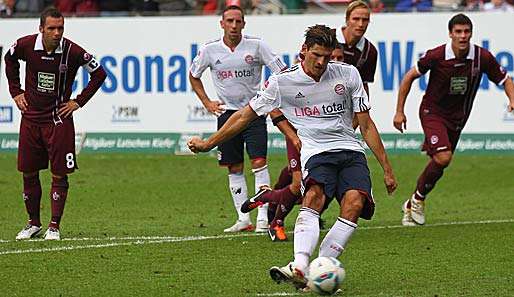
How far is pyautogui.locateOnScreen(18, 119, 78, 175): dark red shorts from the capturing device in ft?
44.5

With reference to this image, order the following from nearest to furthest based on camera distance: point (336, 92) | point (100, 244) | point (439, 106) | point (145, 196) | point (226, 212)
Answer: point (336, 92) → point (100, 244) → point (439, 106) → point (226, 212) → point (145, 196)

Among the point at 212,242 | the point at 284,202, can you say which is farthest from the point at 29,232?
the point at 284,202

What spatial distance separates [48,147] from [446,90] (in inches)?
172

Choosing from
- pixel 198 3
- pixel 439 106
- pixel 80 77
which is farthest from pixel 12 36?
pixel 439 106

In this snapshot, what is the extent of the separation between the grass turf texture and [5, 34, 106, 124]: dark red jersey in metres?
1.30

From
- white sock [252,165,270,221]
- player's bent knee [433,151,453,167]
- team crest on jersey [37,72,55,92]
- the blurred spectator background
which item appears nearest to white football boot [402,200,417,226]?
player's bent knee [433,151,453,167]

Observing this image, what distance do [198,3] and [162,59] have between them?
10.8 ft

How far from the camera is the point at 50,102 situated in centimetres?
1359

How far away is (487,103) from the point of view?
20609mm

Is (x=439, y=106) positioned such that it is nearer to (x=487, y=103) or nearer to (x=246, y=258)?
(x=246, y=258)

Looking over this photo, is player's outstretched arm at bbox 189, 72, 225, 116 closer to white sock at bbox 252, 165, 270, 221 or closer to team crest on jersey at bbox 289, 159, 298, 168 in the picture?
white sock at bbox 252, 165, 270, 221

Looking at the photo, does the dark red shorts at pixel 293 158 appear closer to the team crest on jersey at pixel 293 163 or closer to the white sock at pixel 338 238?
the team crest on jersey at pixel 293 163

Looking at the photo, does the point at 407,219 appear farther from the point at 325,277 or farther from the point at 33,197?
the point at 325,277

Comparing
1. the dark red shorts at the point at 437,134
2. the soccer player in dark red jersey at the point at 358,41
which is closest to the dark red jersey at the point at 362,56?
the soccer player in dark red jersey at the point at 358,41
